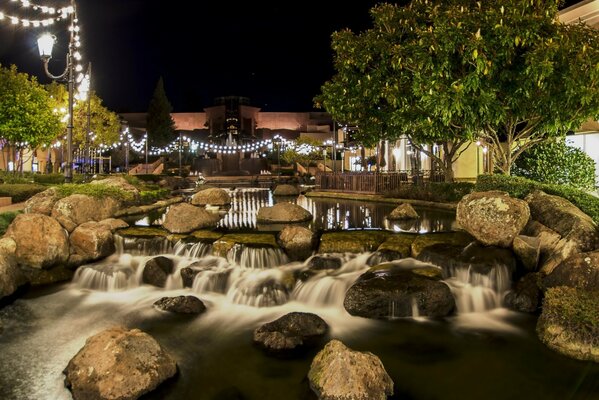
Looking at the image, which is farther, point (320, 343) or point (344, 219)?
point (344, 219)

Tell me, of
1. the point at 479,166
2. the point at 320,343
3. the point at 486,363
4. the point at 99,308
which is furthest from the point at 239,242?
the point at 479,166

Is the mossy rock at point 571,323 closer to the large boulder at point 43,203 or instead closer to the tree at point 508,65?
the tree at point 508,65

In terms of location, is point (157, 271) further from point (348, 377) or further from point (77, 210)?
point (348, 377)

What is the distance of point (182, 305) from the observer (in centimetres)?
991

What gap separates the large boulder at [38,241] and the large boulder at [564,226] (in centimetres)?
1189

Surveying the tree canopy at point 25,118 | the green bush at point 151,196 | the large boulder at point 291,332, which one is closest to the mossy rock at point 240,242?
the large boulder at point 291,332

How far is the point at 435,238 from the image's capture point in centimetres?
1203

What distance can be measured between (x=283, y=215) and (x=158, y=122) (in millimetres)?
62148

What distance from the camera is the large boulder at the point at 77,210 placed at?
45.7 feet

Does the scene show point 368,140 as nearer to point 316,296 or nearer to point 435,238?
point 435,238

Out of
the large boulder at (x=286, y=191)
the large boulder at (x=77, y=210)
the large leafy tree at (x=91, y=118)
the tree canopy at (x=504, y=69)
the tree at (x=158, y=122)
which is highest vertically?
the tree at (x=158, y=122)

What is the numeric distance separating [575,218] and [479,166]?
65.9 feet

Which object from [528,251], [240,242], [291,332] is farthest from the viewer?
[240,242]

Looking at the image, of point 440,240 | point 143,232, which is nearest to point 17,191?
point 143,232
